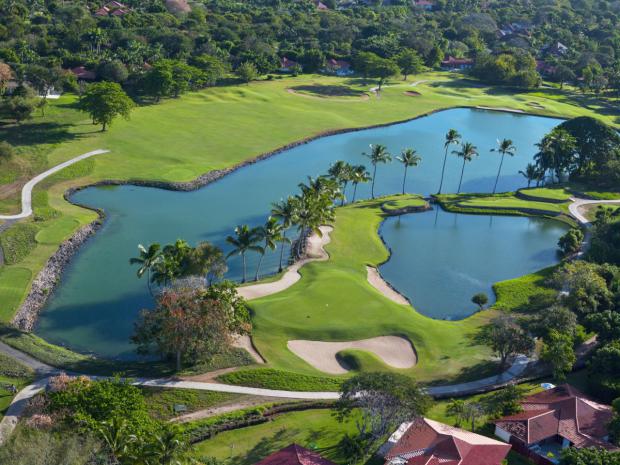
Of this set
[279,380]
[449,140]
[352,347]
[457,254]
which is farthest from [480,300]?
[449,140]

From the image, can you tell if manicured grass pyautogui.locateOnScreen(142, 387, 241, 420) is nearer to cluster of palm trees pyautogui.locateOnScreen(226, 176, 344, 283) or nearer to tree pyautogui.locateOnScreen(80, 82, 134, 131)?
cluster of palm trees pyautogui.locateOnScreen(226, 176, 344, 283)

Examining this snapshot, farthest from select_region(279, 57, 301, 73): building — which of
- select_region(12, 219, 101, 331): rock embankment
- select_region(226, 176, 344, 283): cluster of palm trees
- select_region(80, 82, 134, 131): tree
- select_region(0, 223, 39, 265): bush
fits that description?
select_region(0, 223, 39, 265): bush

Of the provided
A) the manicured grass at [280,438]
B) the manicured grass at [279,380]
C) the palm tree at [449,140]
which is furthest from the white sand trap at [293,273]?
the palm tree at [449,140]

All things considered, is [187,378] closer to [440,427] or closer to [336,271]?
[440,427]

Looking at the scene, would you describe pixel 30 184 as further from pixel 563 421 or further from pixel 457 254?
pixel 563 421

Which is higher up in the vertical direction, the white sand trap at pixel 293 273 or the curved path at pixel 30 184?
the curved path at pixel 30 184

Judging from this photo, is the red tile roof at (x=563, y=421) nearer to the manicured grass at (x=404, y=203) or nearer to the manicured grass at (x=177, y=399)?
the manicured grass at (x=177, y=399)

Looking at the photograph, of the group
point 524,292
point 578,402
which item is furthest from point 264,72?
point 578,402
